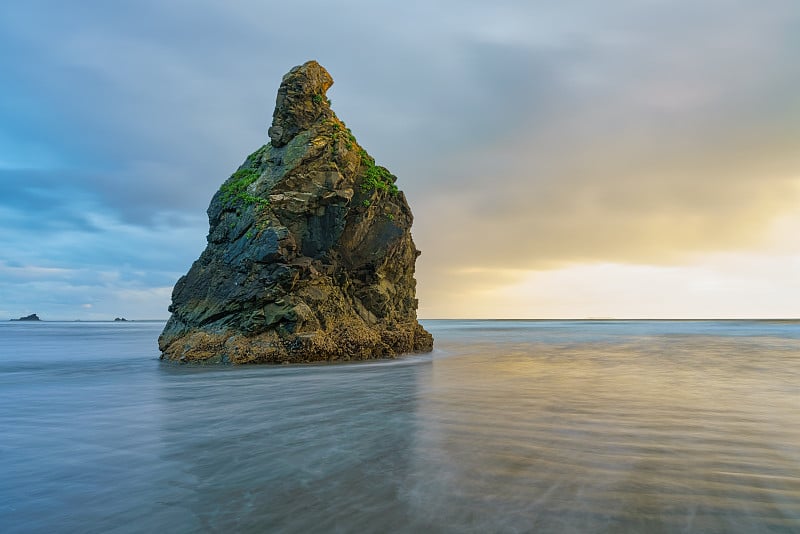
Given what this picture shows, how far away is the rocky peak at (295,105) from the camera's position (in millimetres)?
20688

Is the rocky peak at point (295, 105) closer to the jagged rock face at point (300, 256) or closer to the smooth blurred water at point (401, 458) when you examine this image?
the jagged rock face at point (300, 256)

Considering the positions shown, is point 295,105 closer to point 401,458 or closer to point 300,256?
point 300,256

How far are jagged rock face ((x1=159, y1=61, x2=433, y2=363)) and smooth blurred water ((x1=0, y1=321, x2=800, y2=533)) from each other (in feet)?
17.6

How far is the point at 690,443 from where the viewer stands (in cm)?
672

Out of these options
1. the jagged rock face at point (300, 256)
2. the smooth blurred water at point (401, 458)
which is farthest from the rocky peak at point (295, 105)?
the smooth blurred water at point (401, 458)

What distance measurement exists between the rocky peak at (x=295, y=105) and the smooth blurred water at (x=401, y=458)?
1231 cm

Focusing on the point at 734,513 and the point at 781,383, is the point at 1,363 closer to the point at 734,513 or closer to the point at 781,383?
the point at 734,513

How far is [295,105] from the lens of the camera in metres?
20.7

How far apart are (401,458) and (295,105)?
1835 cm

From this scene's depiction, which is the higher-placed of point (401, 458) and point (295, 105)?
point (295, 105)

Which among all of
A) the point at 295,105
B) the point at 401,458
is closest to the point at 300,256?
the point at 295,105

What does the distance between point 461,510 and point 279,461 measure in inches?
108

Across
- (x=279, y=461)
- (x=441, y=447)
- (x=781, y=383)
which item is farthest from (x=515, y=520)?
(x=781, y=383)

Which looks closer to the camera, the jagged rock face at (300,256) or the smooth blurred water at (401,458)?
the smooth blurred water at (401,458)
